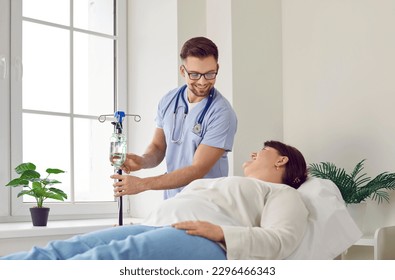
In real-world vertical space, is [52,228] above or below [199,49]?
below

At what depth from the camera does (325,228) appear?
82.2 inches

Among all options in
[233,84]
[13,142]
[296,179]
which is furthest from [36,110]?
[296,179]

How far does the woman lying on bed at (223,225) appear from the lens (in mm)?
1770

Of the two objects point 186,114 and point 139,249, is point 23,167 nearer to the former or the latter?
point 186,114

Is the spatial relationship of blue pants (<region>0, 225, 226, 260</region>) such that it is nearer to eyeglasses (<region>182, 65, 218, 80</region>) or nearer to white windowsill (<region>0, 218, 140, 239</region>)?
eyeglasses (<region>182, 65, 218, 80</region>)

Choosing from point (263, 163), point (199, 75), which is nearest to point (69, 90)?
point (199, 75)

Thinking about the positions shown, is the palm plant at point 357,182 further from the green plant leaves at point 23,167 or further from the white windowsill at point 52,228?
the green plant leaves at point 23,167

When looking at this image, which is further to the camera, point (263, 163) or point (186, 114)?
point (186, 114)

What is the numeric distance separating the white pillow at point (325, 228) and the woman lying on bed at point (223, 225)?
A: 64mm

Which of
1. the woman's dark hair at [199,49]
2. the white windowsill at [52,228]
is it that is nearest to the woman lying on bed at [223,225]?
the woman's dark hair at [199,49]

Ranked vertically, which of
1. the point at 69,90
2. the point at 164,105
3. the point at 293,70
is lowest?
the point at 164,105

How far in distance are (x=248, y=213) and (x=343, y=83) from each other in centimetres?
166
